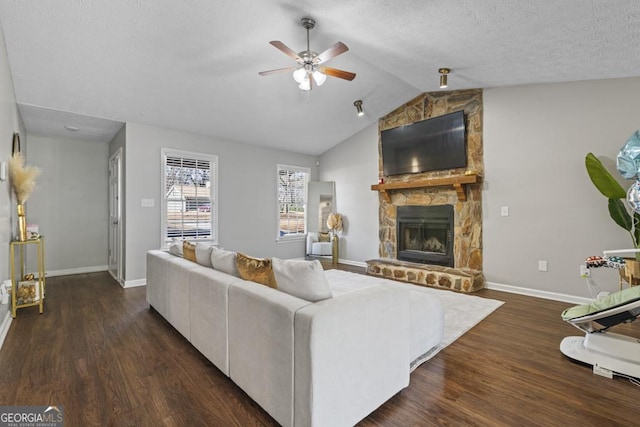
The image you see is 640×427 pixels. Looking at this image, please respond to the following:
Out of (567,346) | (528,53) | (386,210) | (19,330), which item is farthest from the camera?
(386,210)

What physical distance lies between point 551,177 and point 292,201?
15.2 ft

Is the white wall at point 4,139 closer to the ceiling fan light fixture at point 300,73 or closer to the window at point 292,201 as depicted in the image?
the ceiling fan light fixture at point 300,73

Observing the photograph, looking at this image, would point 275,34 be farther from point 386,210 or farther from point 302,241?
point 302,241

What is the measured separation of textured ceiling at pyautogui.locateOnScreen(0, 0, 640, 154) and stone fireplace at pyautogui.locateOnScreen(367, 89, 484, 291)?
483 millimetres

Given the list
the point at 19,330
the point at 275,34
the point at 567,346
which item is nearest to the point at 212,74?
the point at 275,34

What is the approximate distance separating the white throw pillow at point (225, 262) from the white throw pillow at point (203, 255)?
0.10m

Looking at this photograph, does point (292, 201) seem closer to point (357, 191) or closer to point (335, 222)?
point (335, 222)

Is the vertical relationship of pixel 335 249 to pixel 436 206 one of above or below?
below

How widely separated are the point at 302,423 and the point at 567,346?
90.5 inches

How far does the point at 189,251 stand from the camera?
287 centimetres

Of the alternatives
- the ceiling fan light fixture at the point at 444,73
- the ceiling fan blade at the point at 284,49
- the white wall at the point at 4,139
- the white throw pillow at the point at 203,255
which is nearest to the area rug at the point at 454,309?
the white throw pillow at the point at 203,255

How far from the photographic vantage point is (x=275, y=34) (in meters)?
3.27

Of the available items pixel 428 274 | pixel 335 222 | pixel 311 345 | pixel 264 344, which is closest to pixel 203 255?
pixel 264 344

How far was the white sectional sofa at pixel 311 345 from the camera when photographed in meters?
1.39
